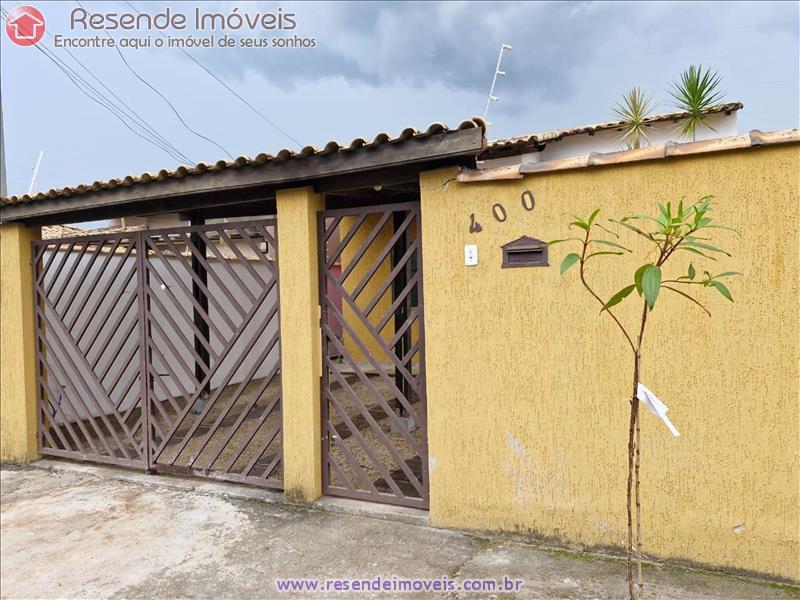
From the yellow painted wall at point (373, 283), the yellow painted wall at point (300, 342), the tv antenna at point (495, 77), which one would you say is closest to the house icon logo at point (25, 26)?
the yellow painted wall at point (373, 283)

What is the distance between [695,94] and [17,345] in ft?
29.4

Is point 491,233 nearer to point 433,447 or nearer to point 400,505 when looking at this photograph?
point 433,447

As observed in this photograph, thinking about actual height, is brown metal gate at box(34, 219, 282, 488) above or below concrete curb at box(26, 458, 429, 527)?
above

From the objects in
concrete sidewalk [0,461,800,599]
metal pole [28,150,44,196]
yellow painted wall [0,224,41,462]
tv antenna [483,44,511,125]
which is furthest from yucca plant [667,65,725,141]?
metal pole [28,150,44,196]

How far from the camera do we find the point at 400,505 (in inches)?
174

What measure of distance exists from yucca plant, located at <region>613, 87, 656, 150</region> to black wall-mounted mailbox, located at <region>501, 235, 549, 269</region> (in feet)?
17.5

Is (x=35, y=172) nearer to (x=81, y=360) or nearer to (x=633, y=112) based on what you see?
(x=81, y=360)

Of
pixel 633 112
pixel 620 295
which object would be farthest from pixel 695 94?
pixel 620 295

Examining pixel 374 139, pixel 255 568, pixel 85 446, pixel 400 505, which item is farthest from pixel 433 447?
pixel 85 446

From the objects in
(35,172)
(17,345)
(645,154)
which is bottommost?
(17,345)

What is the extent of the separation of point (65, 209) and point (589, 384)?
512 centimetres

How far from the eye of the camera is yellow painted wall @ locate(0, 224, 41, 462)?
6141 millimetres

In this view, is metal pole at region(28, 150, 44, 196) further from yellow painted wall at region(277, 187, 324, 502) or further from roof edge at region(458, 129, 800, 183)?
roof edge at region(458, 129, 800, 183)

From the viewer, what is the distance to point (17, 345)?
618cm
